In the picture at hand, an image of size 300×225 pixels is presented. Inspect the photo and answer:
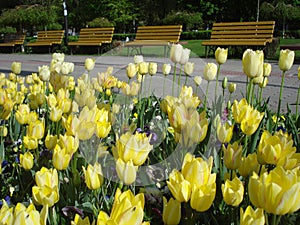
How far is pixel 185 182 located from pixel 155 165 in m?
0.96

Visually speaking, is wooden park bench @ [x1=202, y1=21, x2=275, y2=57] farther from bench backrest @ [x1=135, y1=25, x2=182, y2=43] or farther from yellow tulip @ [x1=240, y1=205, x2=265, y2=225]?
yellow tulip @ [x1=240, y1=205, x2=265, y2=225]

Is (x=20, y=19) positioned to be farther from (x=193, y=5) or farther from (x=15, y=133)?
(x=15, y=133)

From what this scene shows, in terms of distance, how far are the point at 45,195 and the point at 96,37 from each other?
1623 cm

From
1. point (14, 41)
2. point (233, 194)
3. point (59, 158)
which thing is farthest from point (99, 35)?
point (233, 194)

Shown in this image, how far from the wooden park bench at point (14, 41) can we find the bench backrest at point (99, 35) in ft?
13.1

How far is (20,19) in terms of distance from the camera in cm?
2092

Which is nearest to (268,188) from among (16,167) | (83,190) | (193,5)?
(83,190)

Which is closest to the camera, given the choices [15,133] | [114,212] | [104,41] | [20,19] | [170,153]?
[114,212]

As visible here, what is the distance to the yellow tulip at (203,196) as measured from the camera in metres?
0.90

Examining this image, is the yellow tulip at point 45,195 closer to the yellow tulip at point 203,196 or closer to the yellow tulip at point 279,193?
the yellow tulip at point 203,196

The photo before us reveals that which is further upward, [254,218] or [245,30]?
[245,30]

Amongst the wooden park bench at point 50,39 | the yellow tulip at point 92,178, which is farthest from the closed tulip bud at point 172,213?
the wooden park bench at point 50,39

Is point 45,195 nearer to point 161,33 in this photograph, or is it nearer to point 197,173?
point 197,173

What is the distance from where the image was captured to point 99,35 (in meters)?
16.7
